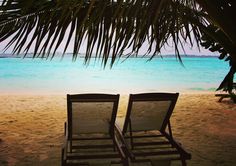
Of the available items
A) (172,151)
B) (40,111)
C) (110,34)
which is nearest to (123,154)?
(172,151)

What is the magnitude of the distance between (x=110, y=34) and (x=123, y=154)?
1642 millimetres

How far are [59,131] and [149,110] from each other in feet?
9.17

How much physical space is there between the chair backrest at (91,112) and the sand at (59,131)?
2.34ft

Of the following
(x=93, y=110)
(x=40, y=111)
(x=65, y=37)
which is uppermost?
(x=65, y=37)

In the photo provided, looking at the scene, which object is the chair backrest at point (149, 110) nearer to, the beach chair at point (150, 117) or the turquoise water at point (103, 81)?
the beach chair at point (150, 117)

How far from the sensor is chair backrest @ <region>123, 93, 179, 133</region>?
154 inches

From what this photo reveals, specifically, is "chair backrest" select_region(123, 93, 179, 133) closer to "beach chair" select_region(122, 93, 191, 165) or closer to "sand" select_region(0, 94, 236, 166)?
"beach chair" select_region(122, 93, 191, 165)

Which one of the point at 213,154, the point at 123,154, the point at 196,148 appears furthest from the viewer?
the point at 196,148

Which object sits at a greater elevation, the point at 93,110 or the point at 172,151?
the point at 93,110

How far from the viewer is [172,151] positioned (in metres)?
3.50

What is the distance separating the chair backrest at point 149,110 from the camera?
3.92 metres

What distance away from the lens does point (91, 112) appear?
394 cm

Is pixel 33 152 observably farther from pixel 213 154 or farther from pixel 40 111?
pixel 40 111

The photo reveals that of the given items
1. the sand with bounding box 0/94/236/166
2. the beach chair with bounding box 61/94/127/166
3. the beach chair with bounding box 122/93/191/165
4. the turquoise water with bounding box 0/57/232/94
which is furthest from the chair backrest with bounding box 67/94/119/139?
the turquoise water with bounding box 0/57/232/94
